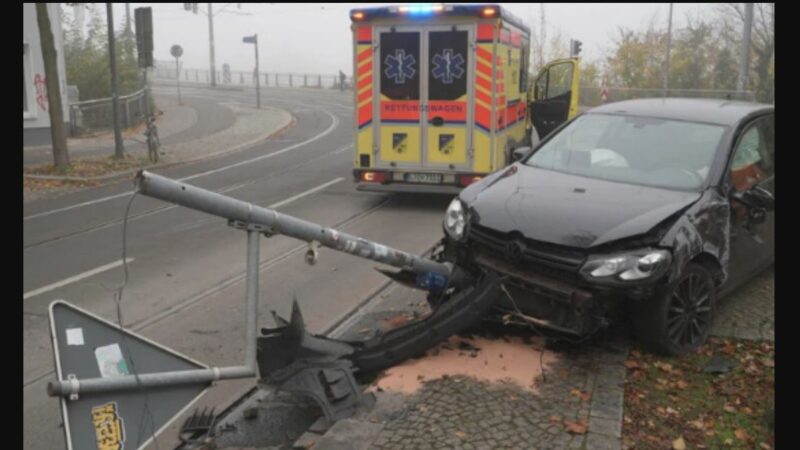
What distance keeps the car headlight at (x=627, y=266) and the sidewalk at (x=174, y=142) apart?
38.0 ft

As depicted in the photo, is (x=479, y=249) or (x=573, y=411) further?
(x=479, y=249)

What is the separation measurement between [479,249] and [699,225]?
1.52m

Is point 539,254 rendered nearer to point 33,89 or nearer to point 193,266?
point 193,266

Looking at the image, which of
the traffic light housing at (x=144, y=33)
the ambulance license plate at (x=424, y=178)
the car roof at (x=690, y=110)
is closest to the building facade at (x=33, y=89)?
the traffic light housing at (x=144, y=33)

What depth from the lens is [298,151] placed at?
20.3 metres

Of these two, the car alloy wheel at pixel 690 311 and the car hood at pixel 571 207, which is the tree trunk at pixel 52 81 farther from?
the car alloy wheel at pixel 690 311

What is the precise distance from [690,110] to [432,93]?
5.35 meters

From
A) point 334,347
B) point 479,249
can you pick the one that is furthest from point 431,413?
point 479,249

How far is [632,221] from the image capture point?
484 cm

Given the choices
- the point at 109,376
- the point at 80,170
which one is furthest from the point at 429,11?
the point at 80,170

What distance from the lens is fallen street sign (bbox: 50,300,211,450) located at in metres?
3.30

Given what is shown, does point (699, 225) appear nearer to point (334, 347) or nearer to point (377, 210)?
point (334, 347)

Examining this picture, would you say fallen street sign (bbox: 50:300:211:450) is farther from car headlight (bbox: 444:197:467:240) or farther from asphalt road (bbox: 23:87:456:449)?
car headlight (bbox: 444:197:467:240)
